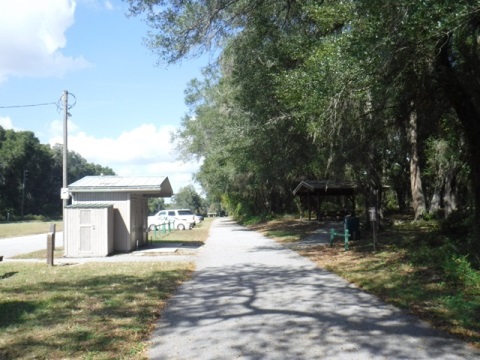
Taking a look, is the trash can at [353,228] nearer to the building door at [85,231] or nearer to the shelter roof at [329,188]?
the building door at [85,231]

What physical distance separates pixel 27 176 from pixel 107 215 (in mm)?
88079

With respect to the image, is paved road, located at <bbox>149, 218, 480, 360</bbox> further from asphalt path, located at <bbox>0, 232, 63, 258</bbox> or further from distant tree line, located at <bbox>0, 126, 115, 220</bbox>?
distant tree line, located at <bbox>0, 126, 115, 220</bbox>

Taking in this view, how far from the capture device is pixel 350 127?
13.7 m

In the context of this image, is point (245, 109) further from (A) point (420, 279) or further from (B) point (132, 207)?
(A) point (420, 279)

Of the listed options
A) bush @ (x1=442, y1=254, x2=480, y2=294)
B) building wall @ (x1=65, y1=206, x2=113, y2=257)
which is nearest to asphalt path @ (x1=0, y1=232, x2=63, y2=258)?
building wall @ (x1=65, y1=206, x2=113, y2=257)

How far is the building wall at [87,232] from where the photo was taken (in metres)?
16.3

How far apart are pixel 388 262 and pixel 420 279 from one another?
250cm

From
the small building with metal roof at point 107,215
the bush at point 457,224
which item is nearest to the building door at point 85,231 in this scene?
the small building with metal roof at point 107,215

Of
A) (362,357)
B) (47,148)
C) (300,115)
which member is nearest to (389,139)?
(300,115)

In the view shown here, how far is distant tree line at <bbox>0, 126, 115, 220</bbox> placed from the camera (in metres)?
88.4

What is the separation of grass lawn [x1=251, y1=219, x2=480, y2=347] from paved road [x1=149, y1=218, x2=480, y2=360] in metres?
0.35

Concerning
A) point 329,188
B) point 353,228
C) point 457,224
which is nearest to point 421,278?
point 457,224

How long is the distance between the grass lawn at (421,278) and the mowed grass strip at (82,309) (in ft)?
12.4

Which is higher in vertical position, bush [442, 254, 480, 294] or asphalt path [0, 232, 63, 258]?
asphalt path [0, 232, 63, 258]
